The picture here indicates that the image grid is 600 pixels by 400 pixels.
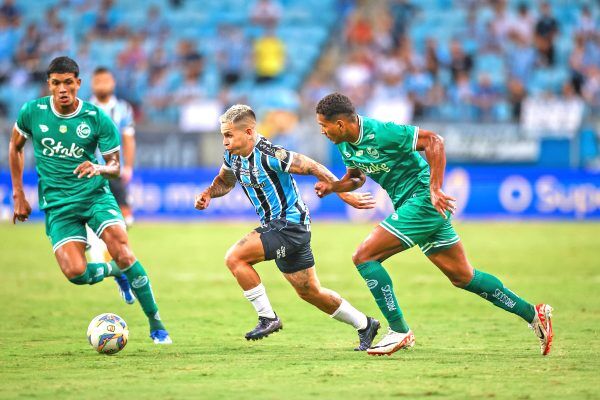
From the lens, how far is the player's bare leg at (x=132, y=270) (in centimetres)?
921

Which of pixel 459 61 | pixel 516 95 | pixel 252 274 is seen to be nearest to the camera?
pixel 252 274

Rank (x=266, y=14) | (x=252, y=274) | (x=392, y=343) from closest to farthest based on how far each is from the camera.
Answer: (x=392, y=343)
(x=252, y=274)
(x=266, y=14)

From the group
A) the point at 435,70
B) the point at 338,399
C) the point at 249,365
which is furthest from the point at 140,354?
the point at 435,70

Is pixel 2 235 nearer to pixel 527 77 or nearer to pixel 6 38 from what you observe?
pixel 6 38

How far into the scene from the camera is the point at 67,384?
732 cm

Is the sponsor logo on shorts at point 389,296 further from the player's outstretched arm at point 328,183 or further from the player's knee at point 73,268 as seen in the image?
the player's knee at point 73,268

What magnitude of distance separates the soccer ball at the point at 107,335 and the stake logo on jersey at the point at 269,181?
5.22 ft

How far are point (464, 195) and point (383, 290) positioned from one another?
14.7 metres

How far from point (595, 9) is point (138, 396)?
2343 cm

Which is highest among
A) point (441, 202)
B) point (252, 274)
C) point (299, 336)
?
point (441, 202)

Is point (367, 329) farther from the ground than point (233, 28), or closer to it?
closer to it

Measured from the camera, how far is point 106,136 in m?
9.45

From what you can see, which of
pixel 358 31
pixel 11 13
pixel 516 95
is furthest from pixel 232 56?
pixel 516 95

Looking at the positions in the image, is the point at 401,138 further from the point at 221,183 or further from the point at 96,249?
the point at 96,249
